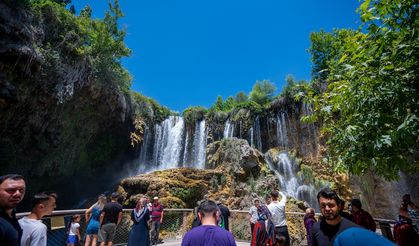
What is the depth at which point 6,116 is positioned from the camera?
12.4 meters

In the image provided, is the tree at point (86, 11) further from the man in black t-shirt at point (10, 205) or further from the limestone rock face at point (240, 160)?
the man in black t-shirt at point (10, 205)

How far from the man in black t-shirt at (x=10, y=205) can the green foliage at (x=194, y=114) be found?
75.2 feet

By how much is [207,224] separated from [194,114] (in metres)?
23.1

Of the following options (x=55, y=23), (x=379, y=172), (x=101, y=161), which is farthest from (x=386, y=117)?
(x=101, y=161)

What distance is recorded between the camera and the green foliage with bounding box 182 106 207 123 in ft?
82.4

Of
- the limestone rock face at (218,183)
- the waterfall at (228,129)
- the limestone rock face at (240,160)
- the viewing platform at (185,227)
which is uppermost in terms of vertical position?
the waterfall at (228,129)

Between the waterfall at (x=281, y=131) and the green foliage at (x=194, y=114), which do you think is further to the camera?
the green foliage at (x=194, y=114)

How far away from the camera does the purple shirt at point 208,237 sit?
2.09 meters

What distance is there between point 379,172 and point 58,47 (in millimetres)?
15789

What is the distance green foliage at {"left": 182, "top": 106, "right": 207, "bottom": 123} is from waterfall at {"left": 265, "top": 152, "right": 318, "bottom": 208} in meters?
7.82

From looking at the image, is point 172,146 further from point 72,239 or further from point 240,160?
point 72,239

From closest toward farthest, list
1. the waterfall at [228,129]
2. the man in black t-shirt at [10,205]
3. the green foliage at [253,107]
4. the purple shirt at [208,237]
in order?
1. the man in black t-shirt at [10,205]
2. the purple shirt at [208,237]
3. the waterfall at [228,129]
4. the green foliage at [253,107]

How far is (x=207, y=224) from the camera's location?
7.43 feet

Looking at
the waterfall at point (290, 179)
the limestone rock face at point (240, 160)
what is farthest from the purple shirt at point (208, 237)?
the waterfall at point (290, 179)
